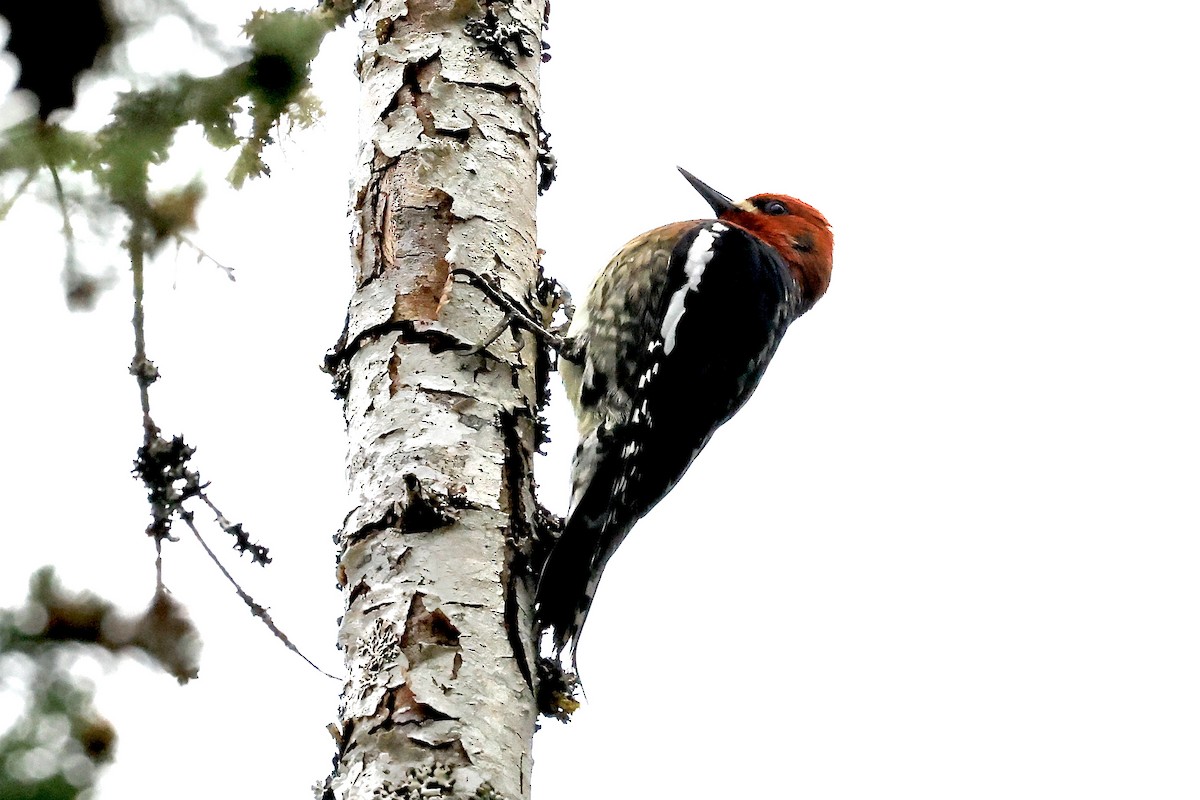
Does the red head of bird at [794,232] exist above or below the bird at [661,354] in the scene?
above

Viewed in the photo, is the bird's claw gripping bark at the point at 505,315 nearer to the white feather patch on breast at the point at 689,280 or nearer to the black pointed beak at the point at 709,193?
the white feather patch on breast at the point at 689,280

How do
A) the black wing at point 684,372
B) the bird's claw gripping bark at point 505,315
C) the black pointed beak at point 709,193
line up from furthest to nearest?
1. the black pointed beak at point 709,193
2. the black wing at point 684,372
3. the bird's claw gripping bark at point 505,315

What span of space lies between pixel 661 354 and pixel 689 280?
0.92 feet

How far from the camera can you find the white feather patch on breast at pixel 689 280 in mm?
3961

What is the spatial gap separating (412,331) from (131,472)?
745 millimetres

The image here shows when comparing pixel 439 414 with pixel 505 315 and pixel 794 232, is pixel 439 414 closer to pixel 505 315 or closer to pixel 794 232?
pixel 505 315

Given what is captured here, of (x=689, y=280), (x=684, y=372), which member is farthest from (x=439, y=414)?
(x=689, y=280)

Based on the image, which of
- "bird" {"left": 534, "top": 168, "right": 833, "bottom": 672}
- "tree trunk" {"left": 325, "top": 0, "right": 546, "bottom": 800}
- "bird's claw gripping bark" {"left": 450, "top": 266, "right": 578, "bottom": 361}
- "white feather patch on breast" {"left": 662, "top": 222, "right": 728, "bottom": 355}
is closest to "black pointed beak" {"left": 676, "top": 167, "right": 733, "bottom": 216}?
"bird" {"left": 534, "top": 168, "right": 833, "bottom": 672}

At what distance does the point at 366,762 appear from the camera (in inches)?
86.0

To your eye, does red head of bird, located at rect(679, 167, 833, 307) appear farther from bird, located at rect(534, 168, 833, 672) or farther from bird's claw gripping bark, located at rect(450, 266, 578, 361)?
bird's claw gripping bark, located at rect(450, 266, 578, 361)

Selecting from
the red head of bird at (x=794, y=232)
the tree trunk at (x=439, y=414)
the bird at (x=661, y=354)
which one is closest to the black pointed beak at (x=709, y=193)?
the red head of bird at (x=794, y=232)

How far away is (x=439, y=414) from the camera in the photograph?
106 inches

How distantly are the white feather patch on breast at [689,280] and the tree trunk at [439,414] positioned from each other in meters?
0.78

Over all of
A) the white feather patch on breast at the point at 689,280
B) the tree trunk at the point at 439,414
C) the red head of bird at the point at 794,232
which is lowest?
the tree trunk at the point at 439,414
